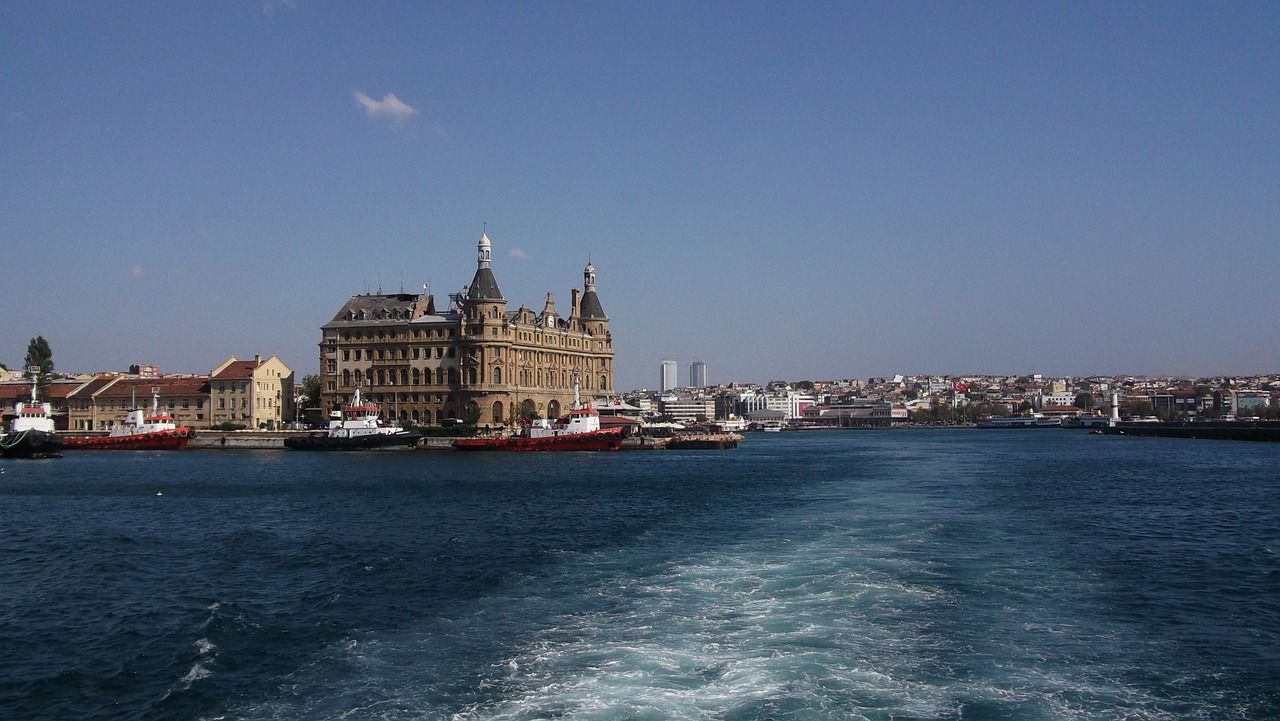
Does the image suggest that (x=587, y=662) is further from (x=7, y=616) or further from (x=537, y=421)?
(x=537, y=421)

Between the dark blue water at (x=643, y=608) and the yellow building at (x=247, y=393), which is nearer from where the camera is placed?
the dark blue water at (x=643, y=608)

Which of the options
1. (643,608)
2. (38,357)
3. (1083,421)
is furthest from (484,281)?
(1083,421)

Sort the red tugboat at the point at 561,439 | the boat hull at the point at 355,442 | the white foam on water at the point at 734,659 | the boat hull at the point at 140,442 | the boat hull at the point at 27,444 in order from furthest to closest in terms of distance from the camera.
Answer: the boat hull at the point at 140,442 → the boat hull at the point at 355,442 → the red tugboat at the point at 561,439 → the boat hull at the point at 27,444 → the white foam on water at the point at 734,659

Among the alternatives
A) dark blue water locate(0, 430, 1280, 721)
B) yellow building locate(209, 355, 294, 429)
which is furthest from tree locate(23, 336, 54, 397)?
dark blue water locate(0, 430, 1280, 721)

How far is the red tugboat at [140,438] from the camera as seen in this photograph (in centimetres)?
7488

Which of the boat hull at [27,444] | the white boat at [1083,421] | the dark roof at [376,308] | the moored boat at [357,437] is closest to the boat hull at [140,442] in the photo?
the moored boat at [357,437]

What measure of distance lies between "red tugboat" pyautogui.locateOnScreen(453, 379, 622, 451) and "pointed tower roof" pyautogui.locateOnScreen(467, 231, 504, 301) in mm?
15009

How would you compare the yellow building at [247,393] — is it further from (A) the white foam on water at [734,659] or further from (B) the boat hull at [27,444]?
(A) the white foam on water at [734,659]

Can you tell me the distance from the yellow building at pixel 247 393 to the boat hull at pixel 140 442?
434 inches

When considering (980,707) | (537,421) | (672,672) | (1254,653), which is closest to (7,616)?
(672,672)

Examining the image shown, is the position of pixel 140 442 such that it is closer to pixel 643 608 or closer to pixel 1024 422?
pixel 643 608

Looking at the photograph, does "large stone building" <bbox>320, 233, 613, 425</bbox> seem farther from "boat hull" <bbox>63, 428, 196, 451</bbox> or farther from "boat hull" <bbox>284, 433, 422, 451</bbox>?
"boat hull" <bbox>63, 428, 196, 451</bbox>

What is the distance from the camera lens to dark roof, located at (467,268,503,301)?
84.9 metres

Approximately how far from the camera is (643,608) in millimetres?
16844
